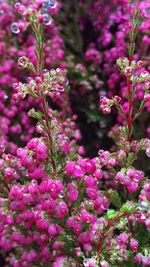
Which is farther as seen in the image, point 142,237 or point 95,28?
point 95,28

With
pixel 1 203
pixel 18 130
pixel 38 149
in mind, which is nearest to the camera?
pixel 38 149

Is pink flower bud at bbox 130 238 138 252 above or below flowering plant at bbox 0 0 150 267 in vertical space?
below

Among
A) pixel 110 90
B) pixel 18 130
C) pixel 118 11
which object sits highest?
pixel 118 11

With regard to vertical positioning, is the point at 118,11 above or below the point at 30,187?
above

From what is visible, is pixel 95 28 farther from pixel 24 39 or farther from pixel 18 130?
pixel 18 130

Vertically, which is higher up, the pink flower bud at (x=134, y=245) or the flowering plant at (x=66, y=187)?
the flowering plant at (x=66, y=187)

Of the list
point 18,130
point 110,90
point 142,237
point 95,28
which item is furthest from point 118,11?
point 142,237

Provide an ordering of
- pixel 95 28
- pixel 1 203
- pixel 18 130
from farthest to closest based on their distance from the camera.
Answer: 1. pixel 95 28
2. pixel 18 130
3. pixel 1 203

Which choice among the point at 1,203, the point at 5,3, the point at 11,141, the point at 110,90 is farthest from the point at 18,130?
the point at 1,203

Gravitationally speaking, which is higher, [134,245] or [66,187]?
[66,187]

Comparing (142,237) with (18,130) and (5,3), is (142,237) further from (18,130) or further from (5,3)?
(5,3)
